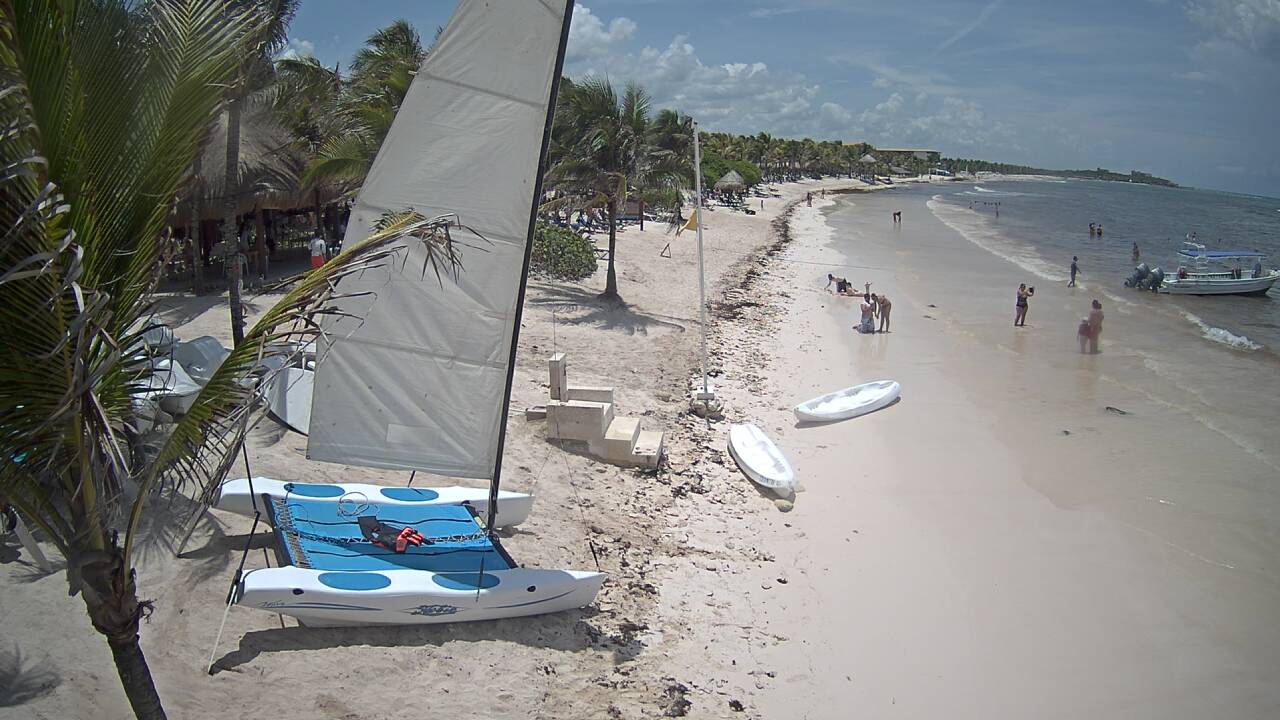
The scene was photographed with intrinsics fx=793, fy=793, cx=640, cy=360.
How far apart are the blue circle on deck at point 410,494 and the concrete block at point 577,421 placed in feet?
8.81

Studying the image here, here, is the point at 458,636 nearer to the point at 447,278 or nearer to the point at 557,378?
the point at 447,278

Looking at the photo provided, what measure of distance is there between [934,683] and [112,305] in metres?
7.12

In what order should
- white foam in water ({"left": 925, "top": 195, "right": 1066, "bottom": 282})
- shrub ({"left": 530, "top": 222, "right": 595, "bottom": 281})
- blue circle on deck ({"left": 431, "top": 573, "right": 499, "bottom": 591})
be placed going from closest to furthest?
blue circle on deck ({"left": 431, "top": 573, "right": 499, "bottom": 591}) < shrub ({"left": 530, "top": 222, "right": 595, "bottom": 281}) < white foam in water ({"left": 925, "top": 195, "right": 1066, "bottom": 282})

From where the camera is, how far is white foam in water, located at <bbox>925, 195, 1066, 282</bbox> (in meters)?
35.4

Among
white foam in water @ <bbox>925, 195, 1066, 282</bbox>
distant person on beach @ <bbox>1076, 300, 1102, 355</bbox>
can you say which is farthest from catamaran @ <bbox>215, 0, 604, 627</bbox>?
white foam in water @ <bbox>925, 195, 1066, 282</bbox>

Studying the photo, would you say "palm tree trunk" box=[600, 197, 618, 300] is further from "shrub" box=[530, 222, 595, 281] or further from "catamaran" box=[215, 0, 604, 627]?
"catamaran" box=[215, 0, 604, 627]

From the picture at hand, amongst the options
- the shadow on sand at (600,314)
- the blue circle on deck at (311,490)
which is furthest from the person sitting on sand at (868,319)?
the blue circle on deck at (311,490)

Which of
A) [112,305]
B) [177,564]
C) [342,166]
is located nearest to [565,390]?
[177,564]

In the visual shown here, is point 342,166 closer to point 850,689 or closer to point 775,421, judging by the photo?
point 775,421

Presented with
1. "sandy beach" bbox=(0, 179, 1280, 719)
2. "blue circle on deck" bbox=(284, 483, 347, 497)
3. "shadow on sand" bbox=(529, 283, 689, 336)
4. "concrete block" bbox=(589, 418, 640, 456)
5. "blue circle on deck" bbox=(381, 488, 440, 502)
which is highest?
"shadow on sand" bbox=(529, 283, 689, 336)

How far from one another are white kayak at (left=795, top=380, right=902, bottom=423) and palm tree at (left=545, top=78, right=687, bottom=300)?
7918 mm

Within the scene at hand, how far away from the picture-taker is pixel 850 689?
23.5ft

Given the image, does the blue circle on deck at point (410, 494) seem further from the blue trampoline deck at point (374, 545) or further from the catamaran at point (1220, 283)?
the catamaran at point (1220, 283)

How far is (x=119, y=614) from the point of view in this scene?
11.9 feet
